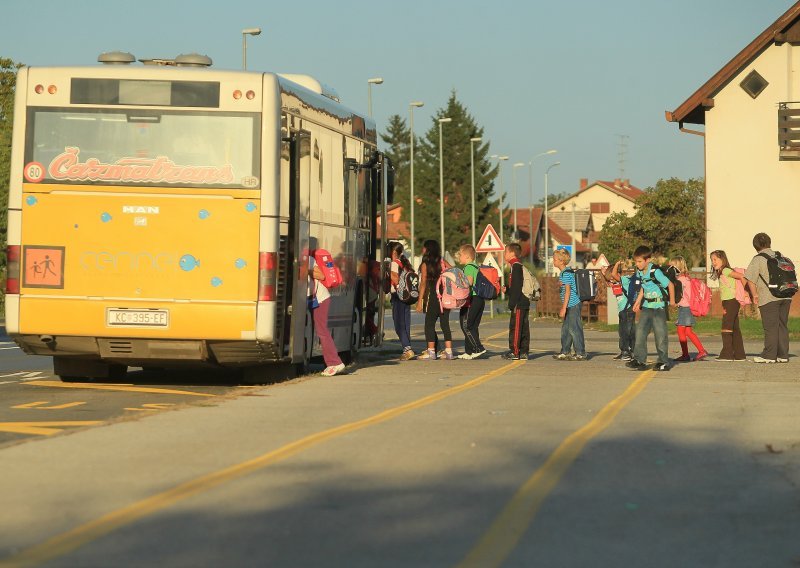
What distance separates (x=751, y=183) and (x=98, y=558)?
4059cm

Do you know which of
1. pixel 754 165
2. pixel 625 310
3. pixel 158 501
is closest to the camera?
pixel 158 501

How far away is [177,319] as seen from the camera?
16.0 m

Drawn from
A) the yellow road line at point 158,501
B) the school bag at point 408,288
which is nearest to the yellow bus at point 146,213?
the yellow road line at point 158,501

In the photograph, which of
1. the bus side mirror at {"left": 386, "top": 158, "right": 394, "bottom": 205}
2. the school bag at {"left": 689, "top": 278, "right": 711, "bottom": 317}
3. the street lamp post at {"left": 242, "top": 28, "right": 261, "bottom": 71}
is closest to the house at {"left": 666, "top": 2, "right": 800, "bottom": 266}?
the street lamp post at {"left": 242, "top": 28, "right": 261, "bottom": 71}

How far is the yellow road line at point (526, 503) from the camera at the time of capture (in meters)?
6.64

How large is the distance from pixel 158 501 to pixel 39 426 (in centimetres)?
467

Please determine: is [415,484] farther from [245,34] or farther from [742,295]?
[245,34]

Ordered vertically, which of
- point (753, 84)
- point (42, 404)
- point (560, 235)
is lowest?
point (42, 404)

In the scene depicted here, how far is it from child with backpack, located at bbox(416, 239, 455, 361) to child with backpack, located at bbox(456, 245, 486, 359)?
0.29m

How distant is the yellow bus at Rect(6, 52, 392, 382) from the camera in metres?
16.0

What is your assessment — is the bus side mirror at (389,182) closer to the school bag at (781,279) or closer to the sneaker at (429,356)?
the sneaker at (429,356)

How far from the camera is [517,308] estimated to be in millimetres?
22172

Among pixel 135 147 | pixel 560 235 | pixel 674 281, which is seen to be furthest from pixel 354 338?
pixel 560 235

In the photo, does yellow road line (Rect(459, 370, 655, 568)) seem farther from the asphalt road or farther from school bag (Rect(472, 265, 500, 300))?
school bag (Rect(472, 265, 500, 300))
